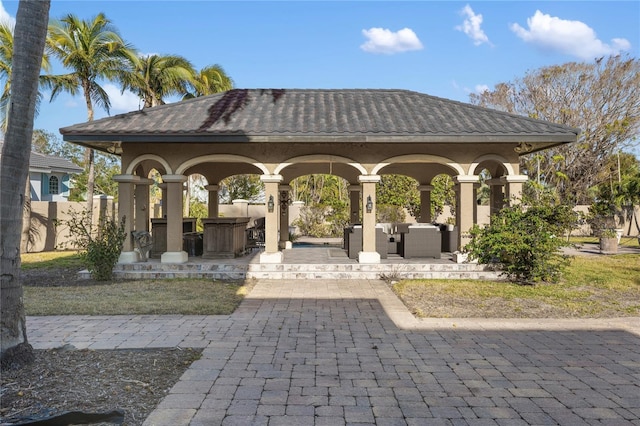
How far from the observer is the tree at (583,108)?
24281 millimetres

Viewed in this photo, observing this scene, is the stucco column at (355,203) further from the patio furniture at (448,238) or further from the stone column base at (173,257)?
the stone column base at (173,257)

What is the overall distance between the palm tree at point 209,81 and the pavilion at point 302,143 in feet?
38.8

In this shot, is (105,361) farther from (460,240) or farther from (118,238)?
(460,240)

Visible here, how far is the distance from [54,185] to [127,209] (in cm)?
2326

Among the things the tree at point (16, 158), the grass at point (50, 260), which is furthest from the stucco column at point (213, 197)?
the tree at point (16, 158)

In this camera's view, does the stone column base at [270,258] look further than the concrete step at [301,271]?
Yes

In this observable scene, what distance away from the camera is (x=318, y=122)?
11.0 meters

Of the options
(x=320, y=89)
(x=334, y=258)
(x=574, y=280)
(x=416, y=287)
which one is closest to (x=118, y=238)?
(x=334, y=258)

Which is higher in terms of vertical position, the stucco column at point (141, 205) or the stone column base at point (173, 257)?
the stucco column at point (141, 205)

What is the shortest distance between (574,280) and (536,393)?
7.19 meters

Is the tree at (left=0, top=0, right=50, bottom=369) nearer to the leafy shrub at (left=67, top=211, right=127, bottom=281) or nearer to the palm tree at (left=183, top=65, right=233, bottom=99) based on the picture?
the leafy shrub at (left=67, top=211, right=127, bottom=281)

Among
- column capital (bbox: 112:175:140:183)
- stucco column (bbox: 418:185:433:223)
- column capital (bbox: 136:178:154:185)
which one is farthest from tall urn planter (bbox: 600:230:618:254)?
column capital (bbox: 112:175:140:183)

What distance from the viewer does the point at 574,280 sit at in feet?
32.7

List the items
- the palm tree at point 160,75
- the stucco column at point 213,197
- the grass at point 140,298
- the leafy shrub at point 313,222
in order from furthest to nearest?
1. the leafy shrub at point 313,222
2. the palm tree at point 160,75
3. the stucco column at point 213,197
4. the grass at point 140,298
